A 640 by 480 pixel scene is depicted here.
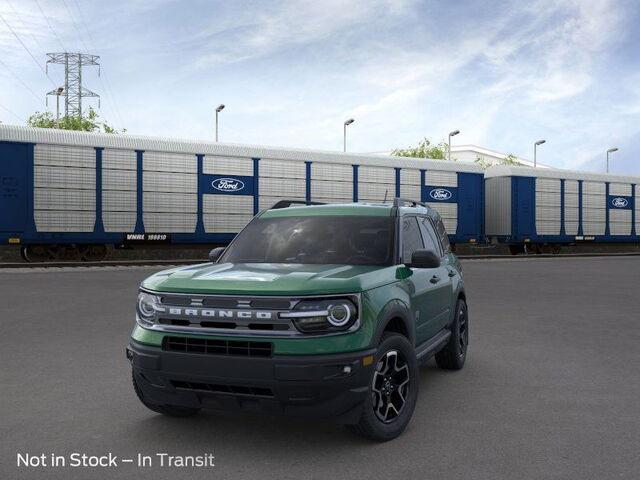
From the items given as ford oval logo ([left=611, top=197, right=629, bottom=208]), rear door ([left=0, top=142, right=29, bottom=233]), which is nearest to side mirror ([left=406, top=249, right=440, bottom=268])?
rear door ([left=0, top=142, right=29, bottom=233])

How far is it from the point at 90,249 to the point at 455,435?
20.8 meters

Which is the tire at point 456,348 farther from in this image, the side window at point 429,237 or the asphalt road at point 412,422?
the side window at point 429,237

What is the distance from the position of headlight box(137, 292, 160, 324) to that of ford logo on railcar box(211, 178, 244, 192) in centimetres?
2040

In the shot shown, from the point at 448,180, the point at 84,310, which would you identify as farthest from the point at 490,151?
the point at 84,310

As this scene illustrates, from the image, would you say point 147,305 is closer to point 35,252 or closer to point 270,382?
point 270,382

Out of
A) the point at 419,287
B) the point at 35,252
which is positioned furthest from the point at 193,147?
the point at 419,287

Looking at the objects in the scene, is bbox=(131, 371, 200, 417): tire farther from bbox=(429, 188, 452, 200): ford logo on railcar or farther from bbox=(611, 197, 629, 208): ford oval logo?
bbox=(611, 197, 629, 208): ford oval logo

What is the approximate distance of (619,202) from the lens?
118 ft

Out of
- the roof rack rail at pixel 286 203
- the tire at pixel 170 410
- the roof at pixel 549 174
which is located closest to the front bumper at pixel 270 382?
the tire at pixel 170 410

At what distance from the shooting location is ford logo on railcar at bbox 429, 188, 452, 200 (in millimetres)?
29500

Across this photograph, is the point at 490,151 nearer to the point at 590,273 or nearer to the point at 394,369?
the point at 590,273

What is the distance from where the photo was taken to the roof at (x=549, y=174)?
105 feet

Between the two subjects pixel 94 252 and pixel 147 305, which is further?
pixel 94 252

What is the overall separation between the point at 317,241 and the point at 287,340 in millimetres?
1551
